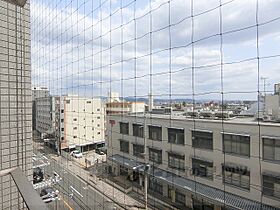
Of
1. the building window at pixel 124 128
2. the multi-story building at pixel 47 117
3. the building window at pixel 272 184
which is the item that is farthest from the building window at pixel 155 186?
the multi-story building at pixel 47 117

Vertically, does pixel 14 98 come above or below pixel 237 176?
above

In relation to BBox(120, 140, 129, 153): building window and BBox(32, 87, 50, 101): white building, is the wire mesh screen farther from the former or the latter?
BBox(32, 87, 50, 101): white building

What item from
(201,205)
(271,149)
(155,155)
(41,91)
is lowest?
(201,205)

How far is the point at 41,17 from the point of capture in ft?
7.00

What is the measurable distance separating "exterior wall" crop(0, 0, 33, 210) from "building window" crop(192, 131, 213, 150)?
3.40 feet

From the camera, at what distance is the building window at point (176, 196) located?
1636 mm

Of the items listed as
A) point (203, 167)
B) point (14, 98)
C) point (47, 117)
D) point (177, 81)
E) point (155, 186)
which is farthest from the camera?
point (47, 117)

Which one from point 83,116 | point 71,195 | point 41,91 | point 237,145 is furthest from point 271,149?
point 41,91

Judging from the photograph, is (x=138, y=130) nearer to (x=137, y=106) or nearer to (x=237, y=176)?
(x=137, y=106)

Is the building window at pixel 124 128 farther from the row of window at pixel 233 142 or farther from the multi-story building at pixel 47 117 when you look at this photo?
the multi-story building at pixel 47 117

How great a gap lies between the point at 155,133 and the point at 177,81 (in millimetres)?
771

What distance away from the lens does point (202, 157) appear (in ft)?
5.84

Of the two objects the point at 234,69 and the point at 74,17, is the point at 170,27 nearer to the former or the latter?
the point at 234,69

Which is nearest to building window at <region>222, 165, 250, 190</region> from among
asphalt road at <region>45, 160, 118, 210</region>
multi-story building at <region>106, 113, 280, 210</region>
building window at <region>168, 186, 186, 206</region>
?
multi-story building at <region>106, 113, 280, 210</region>
